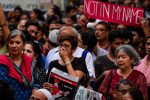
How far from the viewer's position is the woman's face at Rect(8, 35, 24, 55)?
7.12 m

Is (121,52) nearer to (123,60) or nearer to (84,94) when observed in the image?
(123,60)

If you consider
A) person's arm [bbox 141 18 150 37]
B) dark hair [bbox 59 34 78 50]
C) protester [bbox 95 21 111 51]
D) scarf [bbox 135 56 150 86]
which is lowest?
protester [bbox 95 21 111 51]

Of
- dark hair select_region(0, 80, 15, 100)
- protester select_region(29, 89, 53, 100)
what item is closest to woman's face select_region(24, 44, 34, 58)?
protester select_region(29, 89, 53, 100)

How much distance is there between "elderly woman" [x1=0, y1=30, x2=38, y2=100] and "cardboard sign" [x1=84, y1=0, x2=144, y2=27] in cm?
281

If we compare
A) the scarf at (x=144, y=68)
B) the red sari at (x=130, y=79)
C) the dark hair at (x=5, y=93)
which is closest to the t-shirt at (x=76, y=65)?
the red sari at (x=130, y=79)

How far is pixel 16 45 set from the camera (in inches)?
281

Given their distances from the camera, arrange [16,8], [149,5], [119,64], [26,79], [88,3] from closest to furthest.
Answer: [26,79]
[119,64]
[88,3]
[16,8]
[149,5]

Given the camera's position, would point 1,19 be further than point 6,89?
Yes

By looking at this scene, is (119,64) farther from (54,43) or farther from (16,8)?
(16,8)

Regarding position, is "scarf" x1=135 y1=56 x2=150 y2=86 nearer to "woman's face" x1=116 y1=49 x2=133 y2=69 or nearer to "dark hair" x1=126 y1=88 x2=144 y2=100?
"woman's face" x1=116 y1=49 x2=133 y2=69

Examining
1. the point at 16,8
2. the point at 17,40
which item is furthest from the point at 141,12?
the point at 16,8

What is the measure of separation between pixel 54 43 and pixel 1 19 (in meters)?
1.96

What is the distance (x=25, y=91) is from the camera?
691 cm

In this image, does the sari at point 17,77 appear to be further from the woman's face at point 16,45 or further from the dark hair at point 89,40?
the dark hair at point 89,40
